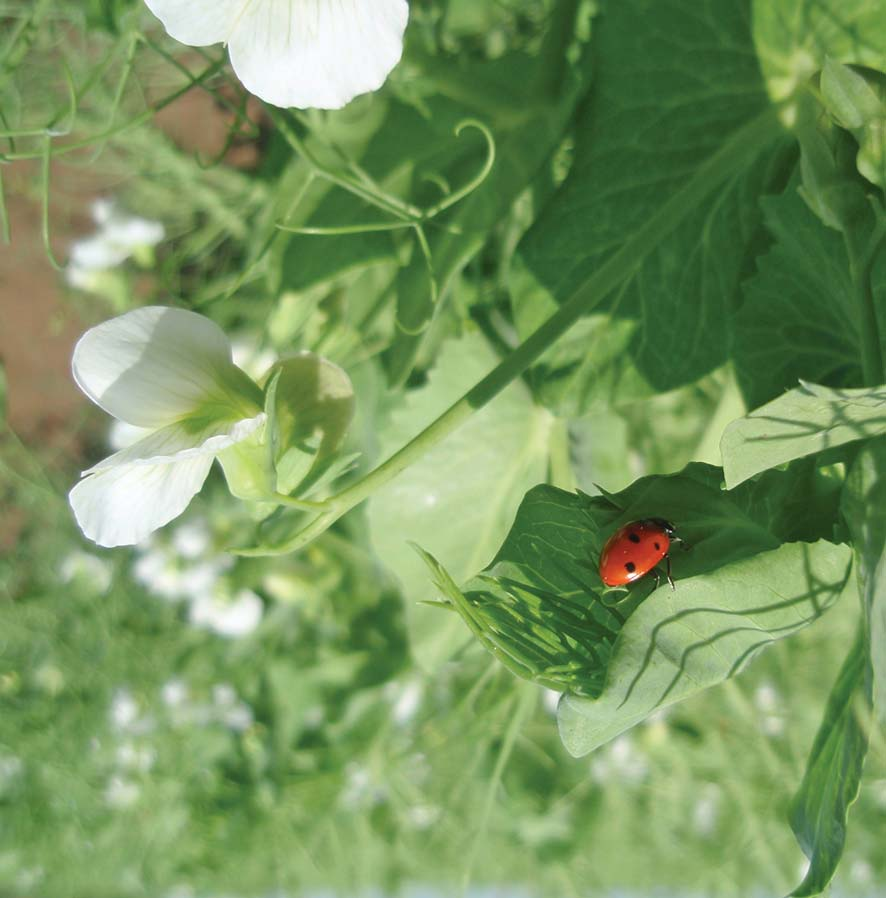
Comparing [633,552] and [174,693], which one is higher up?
[633,552]

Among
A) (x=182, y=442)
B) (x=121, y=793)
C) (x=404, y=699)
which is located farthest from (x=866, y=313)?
(x=121, y=793)

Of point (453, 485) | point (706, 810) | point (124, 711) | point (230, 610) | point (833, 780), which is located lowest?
point (706, 810)

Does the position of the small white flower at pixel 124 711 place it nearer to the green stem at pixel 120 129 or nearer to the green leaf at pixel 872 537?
the green stem at pixel 120 129

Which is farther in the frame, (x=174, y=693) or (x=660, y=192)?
(x=174, y=693)

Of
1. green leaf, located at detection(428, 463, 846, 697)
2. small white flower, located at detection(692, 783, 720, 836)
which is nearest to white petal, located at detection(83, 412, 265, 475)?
green leaf, located at detection(428, 463, 846, 697)

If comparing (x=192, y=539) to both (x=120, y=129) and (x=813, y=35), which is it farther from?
(x=813, y=35)

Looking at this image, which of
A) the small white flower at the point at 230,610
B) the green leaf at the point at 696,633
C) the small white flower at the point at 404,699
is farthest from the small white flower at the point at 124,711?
the green leaf at the point at 696,633
